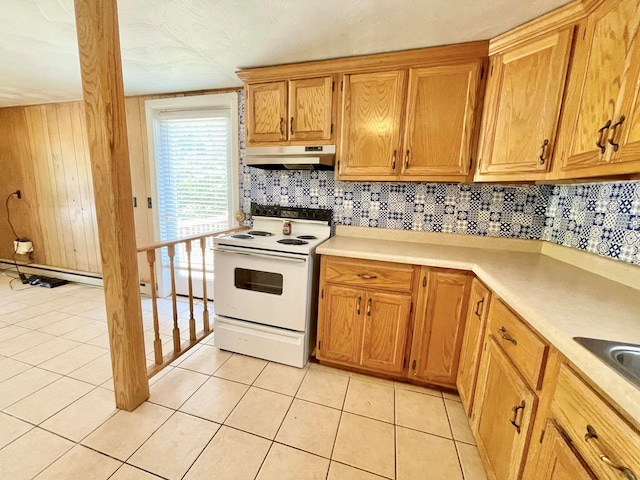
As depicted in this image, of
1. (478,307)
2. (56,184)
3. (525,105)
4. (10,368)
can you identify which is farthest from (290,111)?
(56,184)

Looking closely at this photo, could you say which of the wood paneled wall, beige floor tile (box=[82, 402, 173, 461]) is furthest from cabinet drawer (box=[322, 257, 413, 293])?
the wood paneled wall

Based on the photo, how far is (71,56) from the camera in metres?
1.96

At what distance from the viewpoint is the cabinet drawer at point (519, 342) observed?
865 mm

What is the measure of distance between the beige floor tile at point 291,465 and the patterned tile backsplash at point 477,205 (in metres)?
1.60

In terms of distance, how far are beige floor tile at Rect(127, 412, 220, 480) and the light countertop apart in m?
1.21

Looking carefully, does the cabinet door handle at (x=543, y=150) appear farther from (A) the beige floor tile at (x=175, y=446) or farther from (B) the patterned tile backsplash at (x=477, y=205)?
(A) the beige floor tile at (x=175, y=446)

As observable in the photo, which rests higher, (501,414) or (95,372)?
(501,414)

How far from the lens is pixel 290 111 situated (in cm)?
202

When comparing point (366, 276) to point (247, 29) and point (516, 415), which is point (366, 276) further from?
point (247, 29)

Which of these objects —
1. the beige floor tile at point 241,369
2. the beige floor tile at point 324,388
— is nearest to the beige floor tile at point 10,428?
the beige floor tile at point 241,369

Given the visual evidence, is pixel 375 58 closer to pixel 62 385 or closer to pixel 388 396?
pixel 388 396

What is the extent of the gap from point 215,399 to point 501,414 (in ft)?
4.96

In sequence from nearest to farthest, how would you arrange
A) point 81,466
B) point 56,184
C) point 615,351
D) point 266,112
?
point 615,351, point 81,466, point 266,112, point 56,184

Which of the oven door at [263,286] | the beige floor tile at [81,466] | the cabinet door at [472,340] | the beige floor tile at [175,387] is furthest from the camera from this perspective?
the oven door at [263,286]
